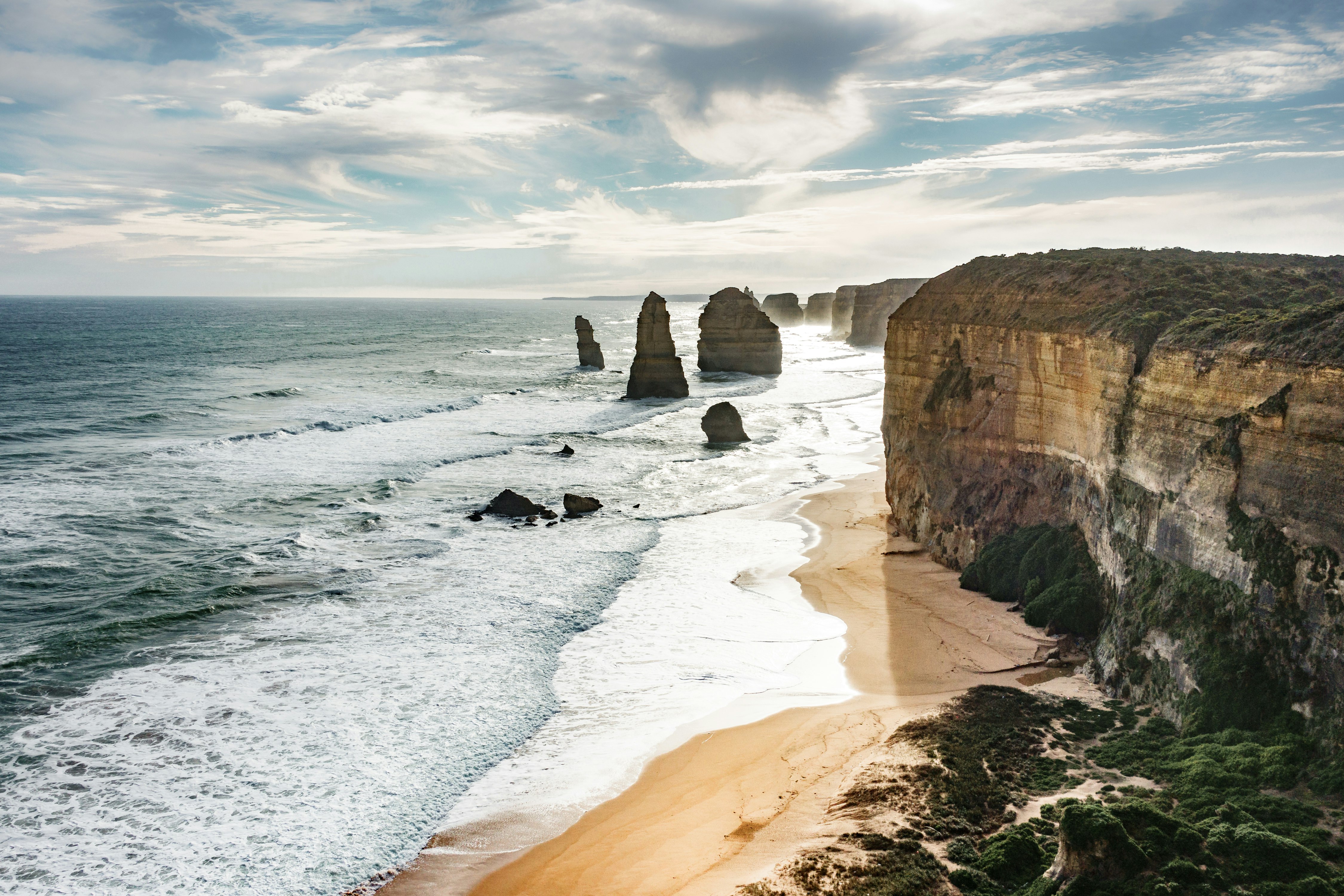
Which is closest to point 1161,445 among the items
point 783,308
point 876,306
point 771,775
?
point 771,775

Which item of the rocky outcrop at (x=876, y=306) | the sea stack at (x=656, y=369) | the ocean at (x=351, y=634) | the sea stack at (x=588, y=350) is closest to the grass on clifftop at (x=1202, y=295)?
the ocean at (x=351, y=634)

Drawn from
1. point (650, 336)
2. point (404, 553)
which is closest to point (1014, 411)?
point (404, 553)

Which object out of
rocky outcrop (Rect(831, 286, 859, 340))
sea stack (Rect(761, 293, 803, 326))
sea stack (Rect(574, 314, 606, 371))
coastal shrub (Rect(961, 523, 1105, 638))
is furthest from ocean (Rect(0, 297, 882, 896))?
sea stack (Rect(761, 293, 803, 326))

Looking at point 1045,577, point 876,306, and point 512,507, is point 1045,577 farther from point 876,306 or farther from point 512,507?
point 876,306

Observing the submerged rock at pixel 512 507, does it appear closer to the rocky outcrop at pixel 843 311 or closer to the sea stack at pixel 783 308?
the rocky outcrop at pixel 843 311

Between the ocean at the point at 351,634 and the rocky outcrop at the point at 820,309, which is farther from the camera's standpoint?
the rocky outcrop at the point at 820,309

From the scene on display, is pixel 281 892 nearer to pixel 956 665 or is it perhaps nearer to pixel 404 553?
pixel 956 665

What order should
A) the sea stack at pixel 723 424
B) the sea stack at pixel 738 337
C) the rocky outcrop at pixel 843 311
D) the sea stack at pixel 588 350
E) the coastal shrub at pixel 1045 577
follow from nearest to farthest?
the coastal shrub at pixel 1045 577 < the sea stack at pixel 723 424 < the sea stack at pixel 738 337 < the sea stack at pixel 588 350 < the rocky outcrop at pixel 843 311
